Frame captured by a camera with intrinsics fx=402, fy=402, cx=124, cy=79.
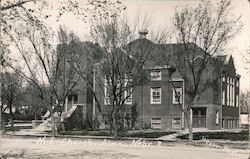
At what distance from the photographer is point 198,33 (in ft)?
71.3

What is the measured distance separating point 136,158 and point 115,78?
41.0 ft

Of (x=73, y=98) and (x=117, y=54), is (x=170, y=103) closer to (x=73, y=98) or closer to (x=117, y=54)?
Result: (x=73, y=98)

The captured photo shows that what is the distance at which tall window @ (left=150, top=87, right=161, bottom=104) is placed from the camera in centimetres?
3741

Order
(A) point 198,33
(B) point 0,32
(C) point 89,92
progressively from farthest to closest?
(C) point 89,92 < (A) point 198,33 < (B) point 0,32

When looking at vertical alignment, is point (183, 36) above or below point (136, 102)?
above

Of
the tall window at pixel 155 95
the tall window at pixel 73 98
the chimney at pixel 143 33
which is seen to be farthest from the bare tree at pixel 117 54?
the tall window at pixel 73 98

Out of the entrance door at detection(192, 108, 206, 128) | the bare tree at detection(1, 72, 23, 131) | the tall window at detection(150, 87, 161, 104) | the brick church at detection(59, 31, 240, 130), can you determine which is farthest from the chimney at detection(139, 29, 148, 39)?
the entrance door at detection(192, 108, 206, 128)

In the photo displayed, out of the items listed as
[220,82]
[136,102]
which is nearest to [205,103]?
[220,82]

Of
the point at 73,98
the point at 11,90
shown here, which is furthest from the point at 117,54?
the point at 73,98

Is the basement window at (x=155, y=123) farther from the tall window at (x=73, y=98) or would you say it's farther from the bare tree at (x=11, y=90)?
the bare tree at (x=11, y=90)

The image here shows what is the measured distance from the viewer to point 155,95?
123ft

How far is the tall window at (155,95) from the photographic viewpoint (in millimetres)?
37406

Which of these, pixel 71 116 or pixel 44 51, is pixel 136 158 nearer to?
pixel 44 51

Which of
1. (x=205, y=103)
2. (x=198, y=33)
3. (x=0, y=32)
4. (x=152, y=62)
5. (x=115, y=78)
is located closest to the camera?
(x=0, y=32)
